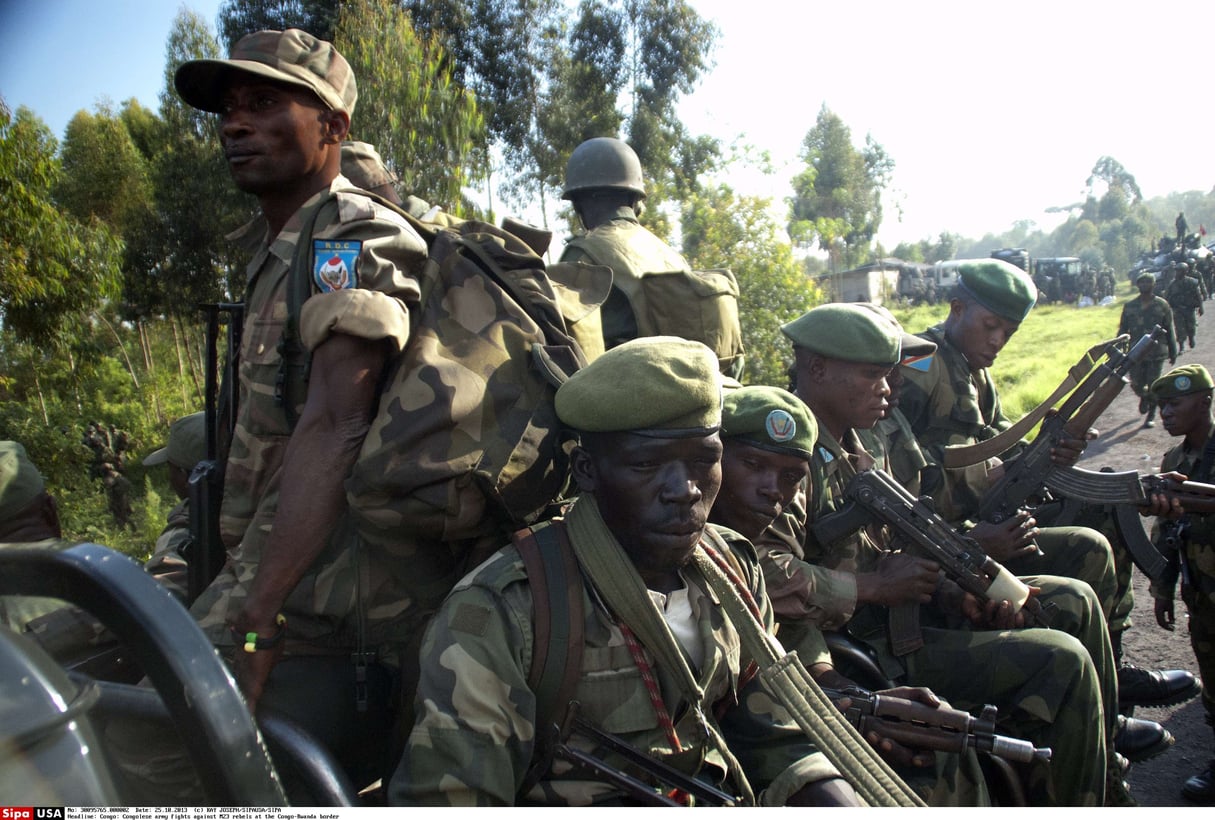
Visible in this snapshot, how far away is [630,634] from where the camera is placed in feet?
6.89

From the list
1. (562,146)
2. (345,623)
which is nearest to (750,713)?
(345,623)

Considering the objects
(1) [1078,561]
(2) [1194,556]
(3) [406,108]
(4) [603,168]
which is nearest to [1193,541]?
(2) [1194,556]

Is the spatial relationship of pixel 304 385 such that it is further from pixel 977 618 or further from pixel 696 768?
pixel 977 618

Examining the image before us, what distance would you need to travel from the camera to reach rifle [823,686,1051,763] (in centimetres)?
246

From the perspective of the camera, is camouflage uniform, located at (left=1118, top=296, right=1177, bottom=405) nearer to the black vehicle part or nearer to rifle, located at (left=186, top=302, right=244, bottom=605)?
rifle, located at (left=186, top=302, right=244, bottom=605)

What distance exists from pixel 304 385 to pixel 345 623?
59 cm

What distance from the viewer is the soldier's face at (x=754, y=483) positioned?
280cm

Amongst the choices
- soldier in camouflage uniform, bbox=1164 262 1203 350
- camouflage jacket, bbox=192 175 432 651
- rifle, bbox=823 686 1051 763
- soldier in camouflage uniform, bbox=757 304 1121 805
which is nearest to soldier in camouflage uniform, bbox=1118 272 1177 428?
soldier in camouflage uniform, bbox=1164 262 1203 350

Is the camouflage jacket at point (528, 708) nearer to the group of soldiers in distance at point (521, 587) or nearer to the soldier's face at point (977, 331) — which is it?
the group of soldiers in distance at point (521, 587)

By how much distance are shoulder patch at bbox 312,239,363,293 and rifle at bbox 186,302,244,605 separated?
0.56 m

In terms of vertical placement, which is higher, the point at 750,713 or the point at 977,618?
the point at 750,713

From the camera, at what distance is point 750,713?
2328 millimetres

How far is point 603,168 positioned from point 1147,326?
39.9ft

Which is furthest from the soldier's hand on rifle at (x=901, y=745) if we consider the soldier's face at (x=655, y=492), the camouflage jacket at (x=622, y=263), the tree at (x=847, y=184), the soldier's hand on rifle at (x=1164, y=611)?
the tree at (x=847, y=184)
